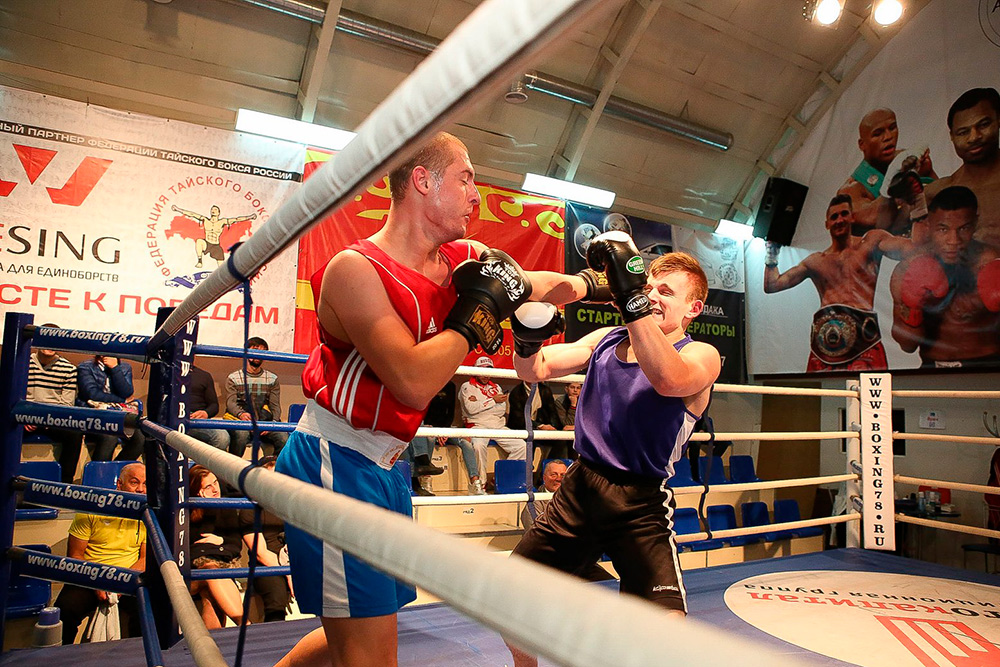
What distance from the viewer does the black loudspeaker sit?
26.2 feet

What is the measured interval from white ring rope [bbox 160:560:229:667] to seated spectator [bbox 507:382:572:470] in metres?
5.02

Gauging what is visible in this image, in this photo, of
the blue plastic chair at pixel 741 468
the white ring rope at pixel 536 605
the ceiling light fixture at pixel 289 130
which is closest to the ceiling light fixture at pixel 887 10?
the blue plastic chair at pixel 741 468

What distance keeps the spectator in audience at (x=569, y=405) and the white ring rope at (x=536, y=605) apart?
5799 mm

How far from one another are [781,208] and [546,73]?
3344 millimetres

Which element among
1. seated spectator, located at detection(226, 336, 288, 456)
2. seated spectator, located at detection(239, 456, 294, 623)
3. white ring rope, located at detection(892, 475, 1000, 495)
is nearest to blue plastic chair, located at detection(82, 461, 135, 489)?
seated spectator, located at detection(239, 456, 294, 623)

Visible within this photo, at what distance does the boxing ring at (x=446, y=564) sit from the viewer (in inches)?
12.1

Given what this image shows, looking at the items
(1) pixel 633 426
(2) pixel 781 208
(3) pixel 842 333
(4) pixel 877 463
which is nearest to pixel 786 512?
(3) pixel 842 333

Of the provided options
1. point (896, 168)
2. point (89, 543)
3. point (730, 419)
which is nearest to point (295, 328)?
point (89, 543)

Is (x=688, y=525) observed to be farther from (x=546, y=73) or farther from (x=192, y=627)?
(x=192, y=627)

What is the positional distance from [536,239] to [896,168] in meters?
3.86

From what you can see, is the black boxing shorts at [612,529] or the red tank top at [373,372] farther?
the black boxing shorts at [612,529]

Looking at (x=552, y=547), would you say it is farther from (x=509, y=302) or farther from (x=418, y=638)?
(x=509, y=302)

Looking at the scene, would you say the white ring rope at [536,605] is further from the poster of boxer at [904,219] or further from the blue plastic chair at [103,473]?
the poster of boxer at [904,219]

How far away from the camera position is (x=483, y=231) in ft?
21.0
